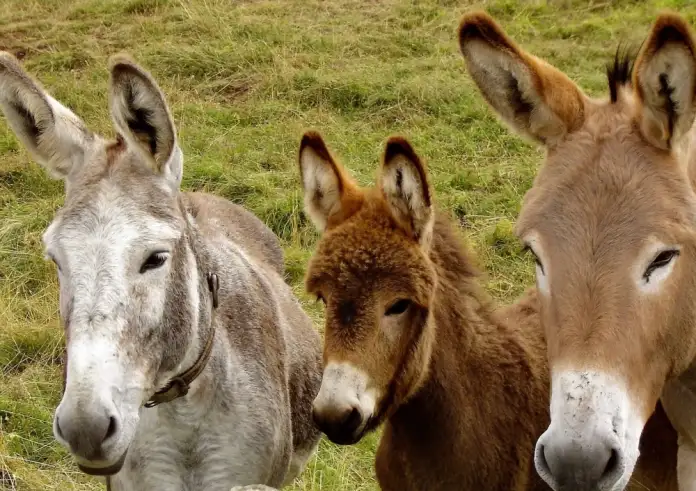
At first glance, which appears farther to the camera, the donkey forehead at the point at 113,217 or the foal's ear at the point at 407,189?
the foal's ear at the point at 407,189

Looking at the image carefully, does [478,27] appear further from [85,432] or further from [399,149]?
[85,432]

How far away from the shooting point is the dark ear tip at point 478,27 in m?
2.72

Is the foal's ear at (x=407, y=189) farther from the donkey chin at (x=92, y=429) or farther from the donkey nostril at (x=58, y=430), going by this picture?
the donkey nostril at (x=58, y=430)

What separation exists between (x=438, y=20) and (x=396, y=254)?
8.93 metres

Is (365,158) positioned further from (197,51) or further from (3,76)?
(3,76)

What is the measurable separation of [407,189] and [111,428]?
1.37m

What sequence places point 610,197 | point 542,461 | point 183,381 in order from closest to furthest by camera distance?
point 542,461, point 610,197, point 183,381

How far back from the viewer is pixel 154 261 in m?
2.93

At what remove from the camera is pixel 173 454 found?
334 centimetres

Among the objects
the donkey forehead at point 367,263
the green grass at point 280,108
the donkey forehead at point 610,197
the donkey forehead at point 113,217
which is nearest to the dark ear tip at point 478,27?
the donkey forehead at point 610,197

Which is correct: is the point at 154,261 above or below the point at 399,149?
below

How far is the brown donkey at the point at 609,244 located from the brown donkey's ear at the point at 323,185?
0.84m

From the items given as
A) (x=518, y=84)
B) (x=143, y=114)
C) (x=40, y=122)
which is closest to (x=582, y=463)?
(x=518, y=84)

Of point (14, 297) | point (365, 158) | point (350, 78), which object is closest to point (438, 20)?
point (350, 78)
